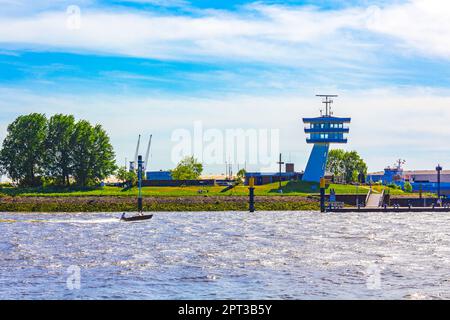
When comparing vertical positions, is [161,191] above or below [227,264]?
above

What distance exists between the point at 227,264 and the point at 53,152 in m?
148

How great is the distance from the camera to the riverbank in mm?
163125

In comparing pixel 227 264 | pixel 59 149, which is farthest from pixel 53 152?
pixel 227 264

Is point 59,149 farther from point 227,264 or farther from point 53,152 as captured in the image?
point 227,264

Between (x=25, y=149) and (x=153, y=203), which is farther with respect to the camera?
(x=25, y=149)

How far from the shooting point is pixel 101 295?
4153cm

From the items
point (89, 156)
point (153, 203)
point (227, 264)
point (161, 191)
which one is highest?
point (89, 156)

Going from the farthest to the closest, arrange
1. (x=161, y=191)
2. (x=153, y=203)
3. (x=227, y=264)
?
1. (x=161, y=191)
2. (x=153, y=203)
3. (x=227, y=264)

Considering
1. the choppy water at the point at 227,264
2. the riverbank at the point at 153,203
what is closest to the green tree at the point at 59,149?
the riverbank at the point at 153,203

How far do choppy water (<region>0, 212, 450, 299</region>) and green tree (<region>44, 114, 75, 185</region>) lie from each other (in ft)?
348

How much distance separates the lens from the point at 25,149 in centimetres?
19462

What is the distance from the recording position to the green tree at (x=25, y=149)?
194375mm

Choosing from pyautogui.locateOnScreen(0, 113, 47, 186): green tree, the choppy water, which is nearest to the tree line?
pyautogui.locateOnScreen(0, 113, 47, 186): green tree
